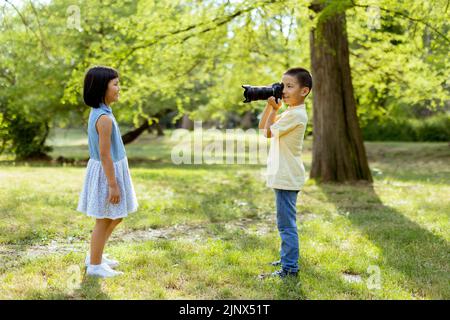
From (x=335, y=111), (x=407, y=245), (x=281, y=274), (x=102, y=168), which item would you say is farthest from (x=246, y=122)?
(x=102, y=168)

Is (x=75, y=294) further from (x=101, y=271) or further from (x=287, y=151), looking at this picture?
(x=287, y=151)

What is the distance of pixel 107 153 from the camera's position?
3982 millimetres

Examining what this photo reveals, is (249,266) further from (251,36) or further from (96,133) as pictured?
(251,36)

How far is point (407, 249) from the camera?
5203 millimetres

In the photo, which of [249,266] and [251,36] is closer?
[249,266]

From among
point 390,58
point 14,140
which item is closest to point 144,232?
point 390,58

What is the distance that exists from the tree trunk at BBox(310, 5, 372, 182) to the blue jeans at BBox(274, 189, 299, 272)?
6385 mm

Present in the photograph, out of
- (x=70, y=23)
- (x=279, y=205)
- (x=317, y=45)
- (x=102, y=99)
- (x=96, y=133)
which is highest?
Result: (x=70, y=23)

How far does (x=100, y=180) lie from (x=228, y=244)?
1728 mm

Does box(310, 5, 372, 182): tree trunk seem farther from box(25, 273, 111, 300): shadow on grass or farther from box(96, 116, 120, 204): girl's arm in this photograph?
box(25, 273, 111, 300): shadow on grass

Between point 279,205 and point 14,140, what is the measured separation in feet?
51.0

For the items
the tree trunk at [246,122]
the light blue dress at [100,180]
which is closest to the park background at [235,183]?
the light blue dress at [100,180]

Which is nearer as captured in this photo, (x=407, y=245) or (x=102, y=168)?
(x=102, y=168)

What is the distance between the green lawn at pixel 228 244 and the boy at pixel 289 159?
0.24 meters
